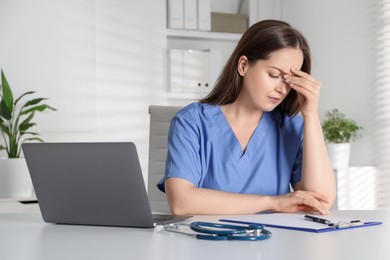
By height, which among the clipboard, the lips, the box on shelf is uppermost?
the box on shelf

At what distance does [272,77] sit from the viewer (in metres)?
1.80

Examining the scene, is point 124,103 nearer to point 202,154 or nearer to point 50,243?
point 202,154

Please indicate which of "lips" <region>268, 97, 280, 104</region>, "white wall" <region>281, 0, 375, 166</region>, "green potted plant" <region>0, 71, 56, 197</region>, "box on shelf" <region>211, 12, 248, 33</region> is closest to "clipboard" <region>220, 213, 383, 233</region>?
"lips" <region>268, 97, 280, 104</region>

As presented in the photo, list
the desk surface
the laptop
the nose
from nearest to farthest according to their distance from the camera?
the desk surface
the laptop
the nose

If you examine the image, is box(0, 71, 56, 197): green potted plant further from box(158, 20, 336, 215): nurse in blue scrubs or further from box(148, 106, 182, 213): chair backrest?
box(158, 20, 336, 215): nurse in blue scrubs

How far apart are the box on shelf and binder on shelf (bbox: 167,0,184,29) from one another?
0.81 feet

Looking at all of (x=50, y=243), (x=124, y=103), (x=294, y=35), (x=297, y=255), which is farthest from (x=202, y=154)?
(x=124, y=103)

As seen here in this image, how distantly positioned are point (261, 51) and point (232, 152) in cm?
29

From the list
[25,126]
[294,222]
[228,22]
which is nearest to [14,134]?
[25,126]

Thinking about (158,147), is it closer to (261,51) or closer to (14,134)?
(261,51)

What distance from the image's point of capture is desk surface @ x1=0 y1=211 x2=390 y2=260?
107cm

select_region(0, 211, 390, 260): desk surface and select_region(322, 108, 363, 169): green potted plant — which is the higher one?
select_region(322, 108, 363, 169): green potted plant

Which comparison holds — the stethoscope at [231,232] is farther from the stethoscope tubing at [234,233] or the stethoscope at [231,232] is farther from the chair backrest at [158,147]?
the chair backrest at [158,147]

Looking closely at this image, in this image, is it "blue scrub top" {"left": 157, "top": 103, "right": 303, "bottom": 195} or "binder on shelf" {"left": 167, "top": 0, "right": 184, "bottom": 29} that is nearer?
"blue scrub top" {"left": 157, "top": 103, "right": 303, "bottom": 195}
